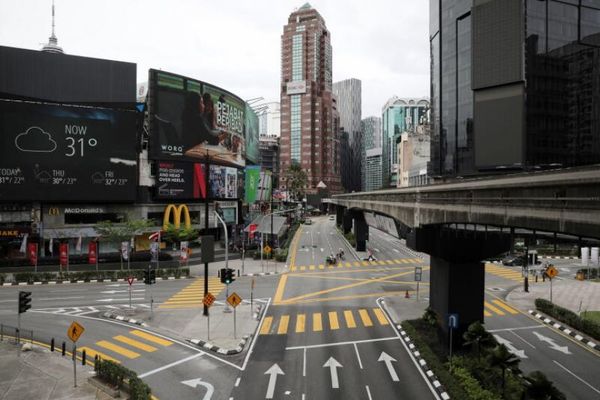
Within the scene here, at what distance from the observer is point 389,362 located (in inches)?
847

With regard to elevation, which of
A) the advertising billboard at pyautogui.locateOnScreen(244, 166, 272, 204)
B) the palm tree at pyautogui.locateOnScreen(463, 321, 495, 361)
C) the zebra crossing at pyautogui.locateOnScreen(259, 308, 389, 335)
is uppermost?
the advertising billboard at pyautogui.locateOnScreen(244, 166, 272, 204)

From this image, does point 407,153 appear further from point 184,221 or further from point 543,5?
point 184,221

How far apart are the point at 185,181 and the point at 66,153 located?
64.6ft

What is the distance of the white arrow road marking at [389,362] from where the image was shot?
19.8 metres

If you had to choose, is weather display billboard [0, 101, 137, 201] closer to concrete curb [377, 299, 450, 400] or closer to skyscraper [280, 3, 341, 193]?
concrete curb [377, 299, 450, 400]

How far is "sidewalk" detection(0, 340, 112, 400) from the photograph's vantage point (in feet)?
56.7

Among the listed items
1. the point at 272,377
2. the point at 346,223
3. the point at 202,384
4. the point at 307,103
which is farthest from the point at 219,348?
the point at 307,103

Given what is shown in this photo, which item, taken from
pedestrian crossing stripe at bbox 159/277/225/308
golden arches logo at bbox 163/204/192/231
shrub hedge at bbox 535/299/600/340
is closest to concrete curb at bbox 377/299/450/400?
shrub hedge at bbox 535/299/600/340

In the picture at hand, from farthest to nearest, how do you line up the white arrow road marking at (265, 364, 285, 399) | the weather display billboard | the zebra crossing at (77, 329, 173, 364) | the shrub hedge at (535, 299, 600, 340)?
the weather display billboard < the shrub hedge at (535, 299, 600, 340) < the zebra crossing at (77, 329, 173, 364) < the white arrow road marking at (265, 364, 285, 399)

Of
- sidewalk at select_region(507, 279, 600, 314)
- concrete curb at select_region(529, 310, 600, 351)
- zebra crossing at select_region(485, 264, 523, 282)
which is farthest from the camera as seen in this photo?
zebra crossing at select_region(485, 264, 523, 282)

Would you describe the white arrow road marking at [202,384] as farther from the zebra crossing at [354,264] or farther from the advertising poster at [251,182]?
the advertising poster at [251,182]

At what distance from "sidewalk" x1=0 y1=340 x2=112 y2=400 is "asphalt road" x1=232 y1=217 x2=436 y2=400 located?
700 cm

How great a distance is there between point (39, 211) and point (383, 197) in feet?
159

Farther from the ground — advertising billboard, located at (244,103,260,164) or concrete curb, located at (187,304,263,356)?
advertising billboard, located at (244,103,260,164)
